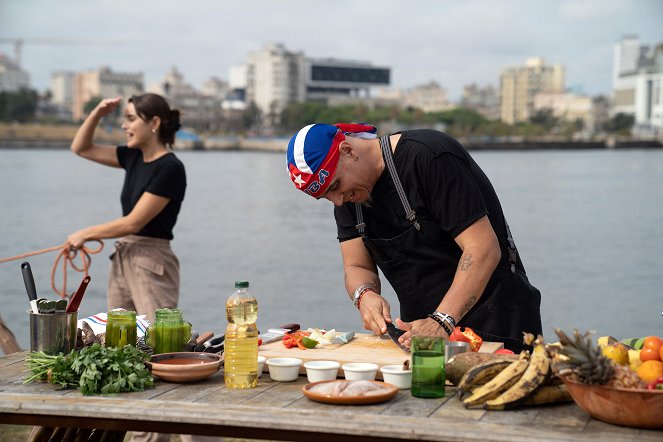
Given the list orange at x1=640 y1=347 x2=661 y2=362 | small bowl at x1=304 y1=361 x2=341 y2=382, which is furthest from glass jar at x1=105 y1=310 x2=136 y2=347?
orange at x1=640 y1=347 x2=661 y2=362

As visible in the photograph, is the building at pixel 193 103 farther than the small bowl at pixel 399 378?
Yes

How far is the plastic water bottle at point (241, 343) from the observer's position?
3.32m


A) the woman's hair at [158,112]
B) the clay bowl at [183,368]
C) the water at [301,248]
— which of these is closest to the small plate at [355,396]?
the clay bowl at [183,368]

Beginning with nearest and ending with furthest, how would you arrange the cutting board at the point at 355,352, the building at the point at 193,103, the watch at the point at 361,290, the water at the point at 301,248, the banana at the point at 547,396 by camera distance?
the banana at the point at 547,396
the cutting board at the point at 355,352
the watch at the point at 361,290
the water at the point at 301,248
the building at the point at 193,103

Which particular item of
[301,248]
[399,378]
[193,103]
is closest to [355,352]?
[399,378]

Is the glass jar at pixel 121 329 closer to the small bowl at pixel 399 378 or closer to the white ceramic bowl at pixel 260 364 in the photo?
the white ceramic bowl at pixel 260 364

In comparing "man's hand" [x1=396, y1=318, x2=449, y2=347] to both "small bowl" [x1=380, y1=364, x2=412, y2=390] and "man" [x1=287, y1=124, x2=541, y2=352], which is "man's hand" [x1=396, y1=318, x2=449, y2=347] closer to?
"man" [x1=287, y1=124, x2=541, y2=352]

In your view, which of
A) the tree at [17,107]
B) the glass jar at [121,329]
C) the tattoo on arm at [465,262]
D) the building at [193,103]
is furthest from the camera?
the building at [193,103]

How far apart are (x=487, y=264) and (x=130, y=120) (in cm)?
285

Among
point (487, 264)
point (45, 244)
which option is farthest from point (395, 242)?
point (45, 244)

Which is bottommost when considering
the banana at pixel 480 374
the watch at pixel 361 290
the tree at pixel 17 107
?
the tree at pixel 17 107

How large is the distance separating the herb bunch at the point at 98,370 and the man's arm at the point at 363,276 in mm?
968

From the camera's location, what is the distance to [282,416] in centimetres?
296

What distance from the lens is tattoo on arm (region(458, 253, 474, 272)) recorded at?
12.4ft
